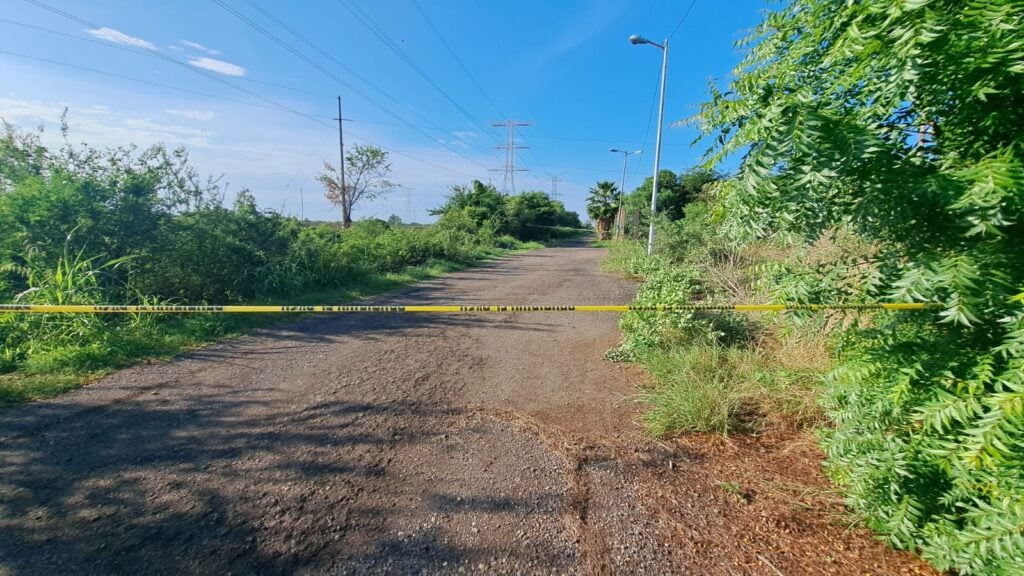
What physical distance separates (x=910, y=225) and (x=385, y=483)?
3.16 metres

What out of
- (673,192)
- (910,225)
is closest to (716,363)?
(910,225)

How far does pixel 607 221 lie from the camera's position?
47.1 metres

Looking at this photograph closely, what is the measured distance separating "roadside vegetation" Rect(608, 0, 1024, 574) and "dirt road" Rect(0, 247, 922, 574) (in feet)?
1.80

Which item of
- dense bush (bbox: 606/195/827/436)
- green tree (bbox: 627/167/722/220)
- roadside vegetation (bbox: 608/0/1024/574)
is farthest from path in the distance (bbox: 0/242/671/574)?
green tree (bbox: 627/167/722/220)

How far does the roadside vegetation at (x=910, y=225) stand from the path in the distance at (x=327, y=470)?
4.05ft

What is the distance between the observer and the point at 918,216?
6.10ft

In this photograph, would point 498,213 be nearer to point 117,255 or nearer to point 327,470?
point 117,255

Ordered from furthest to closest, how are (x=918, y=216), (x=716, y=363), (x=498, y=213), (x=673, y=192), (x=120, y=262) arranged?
1. (x=498, y=213)
2. (x=673, y=192)
3. (x=120, y=262)
4. (x=716, y=363)
5. (x=918, y=216)

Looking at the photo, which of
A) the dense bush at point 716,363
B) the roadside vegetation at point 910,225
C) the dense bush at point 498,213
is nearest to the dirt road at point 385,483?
the dense bush at point 716,363

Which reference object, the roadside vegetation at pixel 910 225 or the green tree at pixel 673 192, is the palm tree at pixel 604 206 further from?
the roadside vegetation at pixel 910 225

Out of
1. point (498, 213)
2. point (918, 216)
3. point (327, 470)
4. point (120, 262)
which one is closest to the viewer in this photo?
point (918, 216)

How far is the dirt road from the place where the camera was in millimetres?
2203

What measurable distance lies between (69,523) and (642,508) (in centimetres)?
326

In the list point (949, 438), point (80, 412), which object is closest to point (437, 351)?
point (80, 412)
